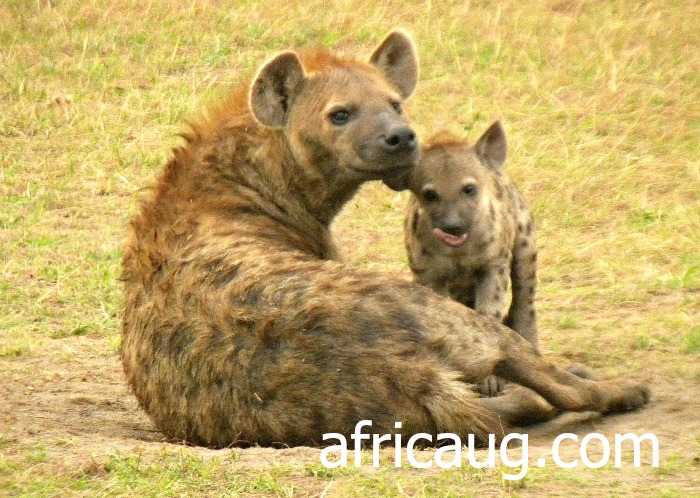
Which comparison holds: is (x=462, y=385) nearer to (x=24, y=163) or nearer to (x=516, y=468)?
(x=516, y=468)

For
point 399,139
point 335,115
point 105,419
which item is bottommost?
point 105,419

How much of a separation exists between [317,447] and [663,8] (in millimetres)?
6235

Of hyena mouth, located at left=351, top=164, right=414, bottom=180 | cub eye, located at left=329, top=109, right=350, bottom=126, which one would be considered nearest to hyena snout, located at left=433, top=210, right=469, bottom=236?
hyena mouth, located at left=351, top=164, right=414, bottom=180


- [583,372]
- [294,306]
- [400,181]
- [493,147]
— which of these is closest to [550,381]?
[583,372]

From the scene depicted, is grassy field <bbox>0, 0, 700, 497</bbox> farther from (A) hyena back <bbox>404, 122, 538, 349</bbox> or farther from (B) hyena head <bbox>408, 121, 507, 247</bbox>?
(B) hyena head <bbox>408, 121, 507, 247</bbox>

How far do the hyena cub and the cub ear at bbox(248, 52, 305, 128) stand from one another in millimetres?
587

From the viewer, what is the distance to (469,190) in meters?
5.44

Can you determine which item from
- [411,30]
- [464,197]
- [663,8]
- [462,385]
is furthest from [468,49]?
[462,385]

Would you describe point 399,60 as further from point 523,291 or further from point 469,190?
point 523,291

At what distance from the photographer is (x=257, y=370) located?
14.0ft

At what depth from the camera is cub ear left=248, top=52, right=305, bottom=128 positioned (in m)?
5.09

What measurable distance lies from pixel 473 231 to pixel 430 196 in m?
0.22

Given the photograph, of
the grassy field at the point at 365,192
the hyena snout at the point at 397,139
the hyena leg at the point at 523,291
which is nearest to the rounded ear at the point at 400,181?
the hyena snout at the point at 397,139

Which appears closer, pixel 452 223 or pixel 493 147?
pixel 452 223
